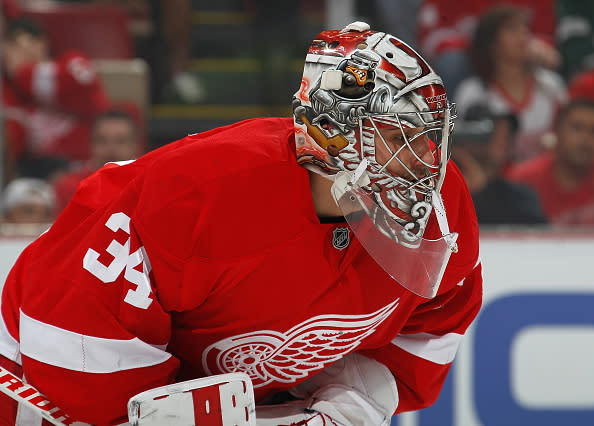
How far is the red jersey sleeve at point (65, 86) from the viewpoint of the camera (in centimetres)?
300

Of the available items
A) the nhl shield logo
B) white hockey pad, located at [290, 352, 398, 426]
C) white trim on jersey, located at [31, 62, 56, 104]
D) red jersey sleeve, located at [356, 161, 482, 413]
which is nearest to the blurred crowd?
white trim on jersey, located at [31, 62, 56, 104]

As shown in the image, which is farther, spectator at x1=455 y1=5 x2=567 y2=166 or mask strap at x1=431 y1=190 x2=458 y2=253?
spectator at x1=455 y1=5 x2=567 y2=166

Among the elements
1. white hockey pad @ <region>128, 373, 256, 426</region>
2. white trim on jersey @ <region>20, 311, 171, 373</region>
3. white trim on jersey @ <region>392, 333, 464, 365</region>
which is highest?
white trim on jersey @ <region>20, 311, 171, 373</region>

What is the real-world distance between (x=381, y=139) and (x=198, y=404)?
0.54 metres

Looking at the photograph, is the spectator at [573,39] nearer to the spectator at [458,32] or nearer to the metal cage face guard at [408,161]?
the spectator at [458,32]

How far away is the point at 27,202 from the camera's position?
2746 mm

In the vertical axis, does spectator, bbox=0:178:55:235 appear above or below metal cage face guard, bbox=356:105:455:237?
below

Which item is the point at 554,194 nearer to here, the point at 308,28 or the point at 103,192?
the point at 308,28

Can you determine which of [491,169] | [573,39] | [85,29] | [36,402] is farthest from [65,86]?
[573,39]

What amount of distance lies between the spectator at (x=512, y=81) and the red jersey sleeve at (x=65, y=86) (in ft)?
4.39

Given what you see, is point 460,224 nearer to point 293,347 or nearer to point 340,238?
point 340,238

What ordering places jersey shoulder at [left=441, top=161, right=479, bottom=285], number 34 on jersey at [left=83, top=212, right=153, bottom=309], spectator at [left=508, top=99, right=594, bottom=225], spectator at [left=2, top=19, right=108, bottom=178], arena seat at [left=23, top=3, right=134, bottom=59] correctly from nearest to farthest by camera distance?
number 34 on jersey at [left=83, top=212, right=153, bottom=309], jersey shoulder at [left=441, top=161, right=479, bottom=285], spectator at [left=2, top=19, right=108, bottom=178], spectator at [left=508, top=99, right=594, bottom=225], arena seat at [left=23, top=3, right=134, bottom=59]

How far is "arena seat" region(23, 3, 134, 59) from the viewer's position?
10.3ft

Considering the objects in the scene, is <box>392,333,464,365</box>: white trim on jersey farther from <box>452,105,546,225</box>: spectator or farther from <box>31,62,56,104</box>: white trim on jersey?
<box>31,62,56,104</box>: white trim on jersey
